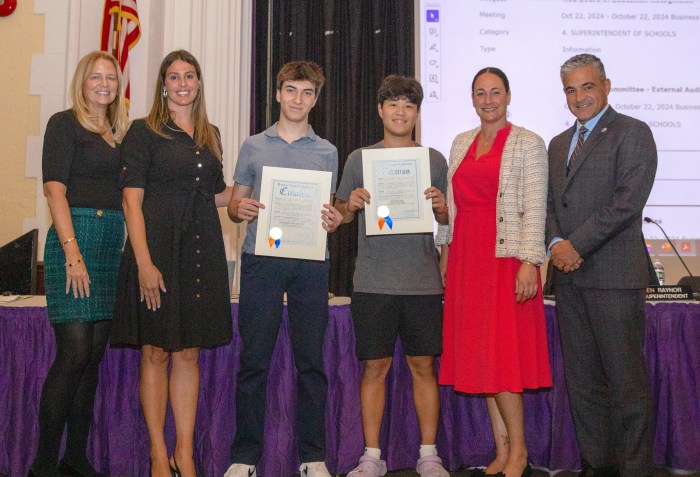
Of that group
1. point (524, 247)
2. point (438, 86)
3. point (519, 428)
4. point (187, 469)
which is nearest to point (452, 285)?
point (524, 247)

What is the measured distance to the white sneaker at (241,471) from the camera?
249 centimetres

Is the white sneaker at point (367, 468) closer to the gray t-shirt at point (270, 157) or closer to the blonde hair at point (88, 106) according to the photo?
the gray t-shirt at point (270, 157)

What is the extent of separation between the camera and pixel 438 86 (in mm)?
4852

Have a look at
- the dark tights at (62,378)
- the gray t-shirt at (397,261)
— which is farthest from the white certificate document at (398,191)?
the dark tights at (62,378)

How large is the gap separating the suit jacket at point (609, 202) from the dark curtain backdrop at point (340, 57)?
2734 millimetres

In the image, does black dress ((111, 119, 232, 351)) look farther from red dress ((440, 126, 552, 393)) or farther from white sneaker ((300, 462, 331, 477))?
red dress ((440, 126, 552, 393))

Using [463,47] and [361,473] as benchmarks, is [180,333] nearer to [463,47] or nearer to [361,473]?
[361,473]

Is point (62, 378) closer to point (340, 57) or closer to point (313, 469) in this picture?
point (313, 469)

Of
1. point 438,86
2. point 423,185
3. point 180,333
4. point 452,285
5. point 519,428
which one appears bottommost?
point 519,428

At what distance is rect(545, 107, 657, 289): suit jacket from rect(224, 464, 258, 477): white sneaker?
4.89 ft

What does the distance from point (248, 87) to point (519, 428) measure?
3.52 m

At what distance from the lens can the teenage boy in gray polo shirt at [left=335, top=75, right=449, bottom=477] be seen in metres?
2.62

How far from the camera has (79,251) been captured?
2436 millimetres

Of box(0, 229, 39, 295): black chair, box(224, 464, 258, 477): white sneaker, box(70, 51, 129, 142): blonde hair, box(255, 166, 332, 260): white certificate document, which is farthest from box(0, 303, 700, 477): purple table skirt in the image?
box(70, 51, 129, 142): blonde hair
